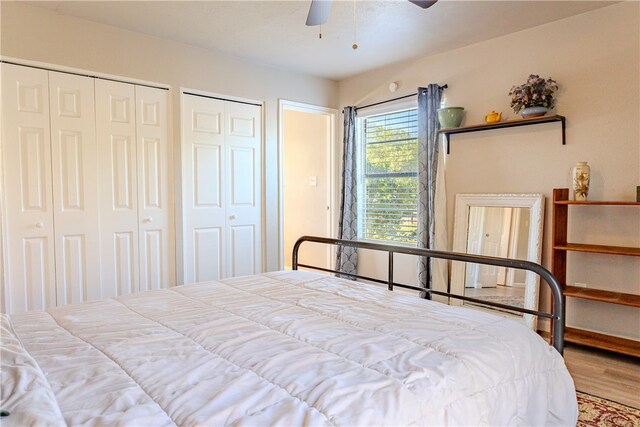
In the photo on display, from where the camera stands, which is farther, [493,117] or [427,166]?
[427,166]

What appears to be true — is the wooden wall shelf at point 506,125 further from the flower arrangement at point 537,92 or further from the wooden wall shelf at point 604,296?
the wooden wall shelf at point 604,296

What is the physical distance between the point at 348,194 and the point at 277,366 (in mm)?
3702

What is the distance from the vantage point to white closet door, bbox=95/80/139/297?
3396 millimetres

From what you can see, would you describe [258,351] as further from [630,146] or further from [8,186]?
[630,146]

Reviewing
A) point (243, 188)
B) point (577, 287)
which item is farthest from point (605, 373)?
point (243, 188)

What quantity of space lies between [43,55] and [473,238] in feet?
12.4

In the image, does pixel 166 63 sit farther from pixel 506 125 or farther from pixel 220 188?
pixel 506 125

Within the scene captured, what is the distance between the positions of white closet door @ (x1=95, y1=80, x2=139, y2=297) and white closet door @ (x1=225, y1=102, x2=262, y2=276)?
36.0 inches

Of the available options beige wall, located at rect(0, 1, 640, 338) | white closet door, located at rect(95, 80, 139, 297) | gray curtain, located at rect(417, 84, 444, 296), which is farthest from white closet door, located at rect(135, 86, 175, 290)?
gray curtain, located at rect(417, 84, 444, 296)

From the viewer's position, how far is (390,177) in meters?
4.55

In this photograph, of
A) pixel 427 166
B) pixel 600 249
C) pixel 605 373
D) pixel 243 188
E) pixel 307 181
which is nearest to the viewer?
pixel 605 373

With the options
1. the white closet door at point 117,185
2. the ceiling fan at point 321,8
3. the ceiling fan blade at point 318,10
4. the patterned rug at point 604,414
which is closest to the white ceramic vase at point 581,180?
the patterned rug at point 604,414

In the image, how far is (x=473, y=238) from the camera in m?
3.73

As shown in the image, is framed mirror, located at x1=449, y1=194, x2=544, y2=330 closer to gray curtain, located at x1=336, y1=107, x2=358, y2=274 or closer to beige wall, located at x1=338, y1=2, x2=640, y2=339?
beige wall, located at x1=338, y1=2, x2=640, y2=339
